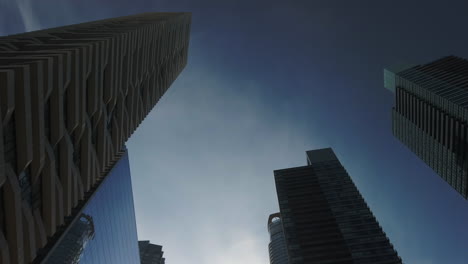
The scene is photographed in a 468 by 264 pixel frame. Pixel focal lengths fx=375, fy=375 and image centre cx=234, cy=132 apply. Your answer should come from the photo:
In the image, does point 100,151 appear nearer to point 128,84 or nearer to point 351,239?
point 128,84

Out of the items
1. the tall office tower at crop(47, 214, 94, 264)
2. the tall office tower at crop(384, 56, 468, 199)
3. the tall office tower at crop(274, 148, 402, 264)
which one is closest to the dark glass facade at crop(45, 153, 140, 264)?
the tall office tower at crop(47, 214, 94, 264)

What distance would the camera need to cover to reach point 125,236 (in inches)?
2859

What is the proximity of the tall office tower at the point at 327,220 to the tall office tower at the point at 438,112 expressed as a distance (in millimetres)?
34999

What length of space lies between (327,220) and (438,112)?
59.0 m

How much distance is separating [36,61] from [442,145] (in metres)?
149

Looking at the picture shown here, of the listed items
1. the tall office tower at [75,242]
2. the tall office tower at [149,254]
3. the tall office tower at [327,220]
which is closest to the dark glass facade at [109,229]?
the tall office tower at [75,242]

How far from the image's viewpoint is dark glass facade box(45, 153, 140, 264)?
48666 millimetres

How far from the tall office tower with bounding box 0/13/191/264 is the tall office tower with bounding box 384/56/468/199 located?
4629 inches

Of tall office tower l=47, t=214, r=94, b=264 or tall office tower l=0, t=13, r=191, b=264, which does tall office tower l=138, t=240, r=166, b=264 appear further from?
tall office tower l=0, t=13, r=191, b=264

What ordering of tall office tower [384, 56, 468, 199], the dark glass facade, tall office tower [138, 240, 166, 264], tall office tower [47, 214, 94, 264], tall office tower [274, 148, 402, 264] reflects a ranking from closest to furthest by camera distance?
tall office tower [47, 214, 94, 264], the dark glass facade, tall office tower [384, 56, 468, 199], tall office tower [274, 148, 402, 264], tall office tower [138, 240, 166, 264]

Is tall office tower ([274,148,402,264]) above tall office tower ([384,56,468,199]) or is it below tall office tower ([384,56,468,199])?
below

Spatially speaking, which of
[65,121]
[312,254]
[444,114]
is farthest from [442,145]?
[65,121]

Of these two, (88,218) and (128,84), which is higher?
(128,84)

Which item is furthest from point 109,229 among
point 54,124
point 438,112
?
point 438,112
